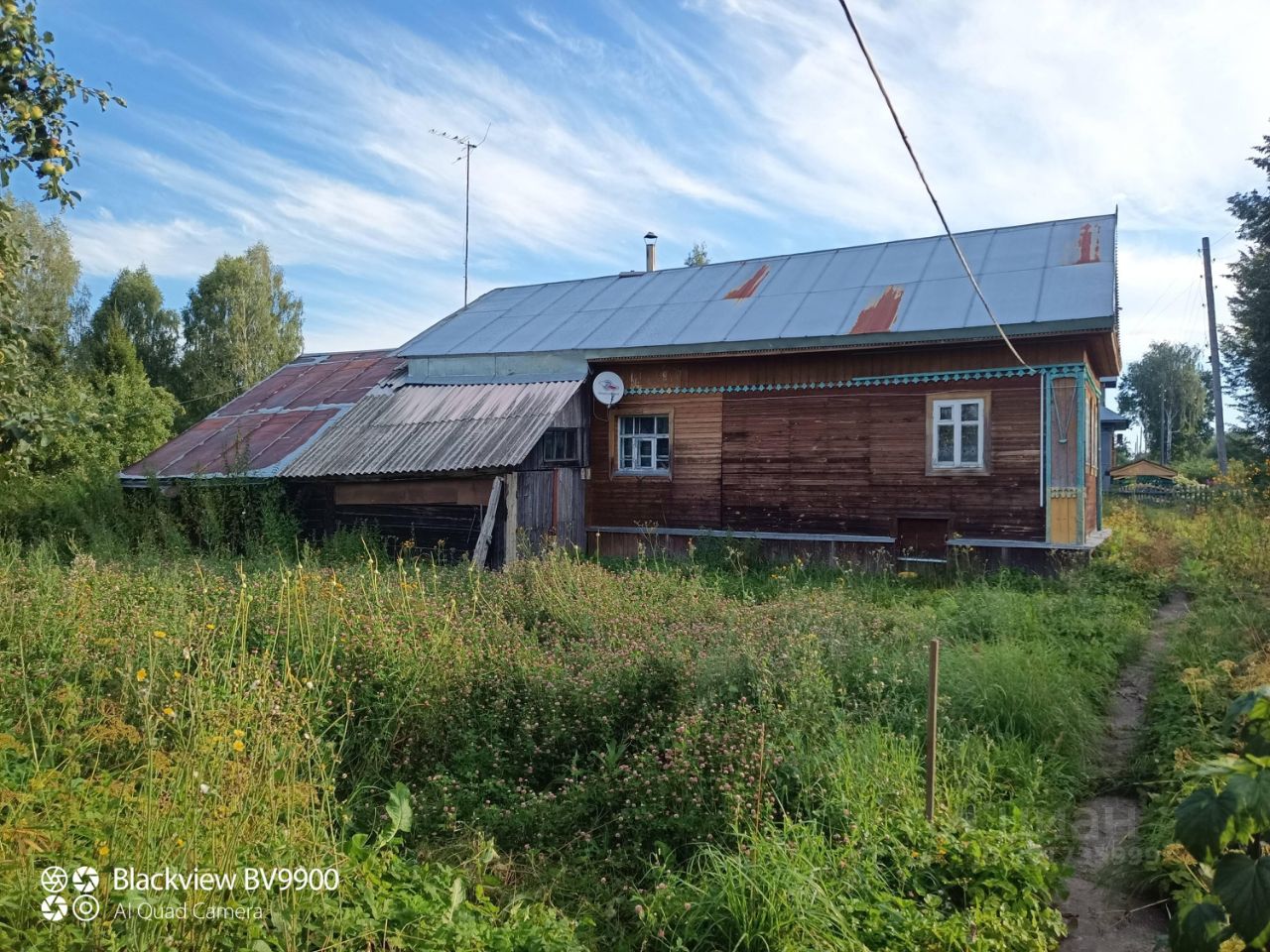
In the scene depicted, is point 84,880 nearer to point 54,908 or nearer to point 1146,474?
point 54,908

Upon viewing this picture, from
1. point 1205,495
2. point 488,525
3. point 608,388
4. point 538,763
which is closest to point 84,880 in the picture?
point 538,763

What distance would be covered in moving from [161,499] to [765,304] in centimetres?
1103

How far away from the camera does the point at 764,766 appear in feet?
13.9

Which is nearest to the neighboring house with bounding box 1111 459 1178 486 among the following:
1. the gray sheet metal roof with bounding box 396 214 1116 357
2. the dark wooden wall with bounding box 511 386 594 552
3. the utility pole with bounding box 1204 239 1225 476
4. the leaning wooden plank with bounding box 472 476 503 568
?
the utility pole with bounding box 1204 239 1225 476

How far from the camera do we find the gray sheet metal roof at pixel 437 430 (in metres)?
12.2

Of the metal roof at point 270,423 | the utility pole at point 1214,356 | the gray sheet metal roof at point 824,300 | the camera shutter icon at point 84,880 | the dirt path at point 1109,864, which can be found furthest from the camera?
the utility pole at point 1214,356

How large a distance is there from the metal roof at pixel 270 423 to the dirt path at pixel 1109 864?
1238cm

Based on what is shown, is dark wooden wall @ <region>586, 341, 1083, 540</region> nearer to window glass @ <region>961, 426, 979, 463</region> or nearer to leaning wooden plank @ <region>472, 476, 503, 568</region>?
window glass @ <region>961, 426, 979, 463</region>

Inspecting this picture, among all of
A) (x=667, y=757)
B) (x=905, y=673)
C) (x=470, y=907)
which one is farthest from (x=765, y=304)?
(x=470, y=907)

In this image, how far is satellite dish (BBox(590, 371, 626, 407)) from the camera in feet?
44.3

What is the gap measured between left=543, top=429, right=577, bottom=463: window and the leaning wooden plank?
1.18 meters

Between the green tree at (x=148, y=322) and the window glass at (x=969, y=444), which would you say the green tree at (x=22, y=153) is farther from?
the green tree at (x=148, y=322)

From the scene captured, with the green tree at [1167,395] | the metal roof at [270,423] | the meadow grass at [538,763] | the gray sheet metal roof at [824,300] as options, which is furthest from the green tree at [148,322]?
the green tree at [1167,395]

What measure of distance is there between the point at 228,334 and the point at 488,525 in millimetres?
27067
